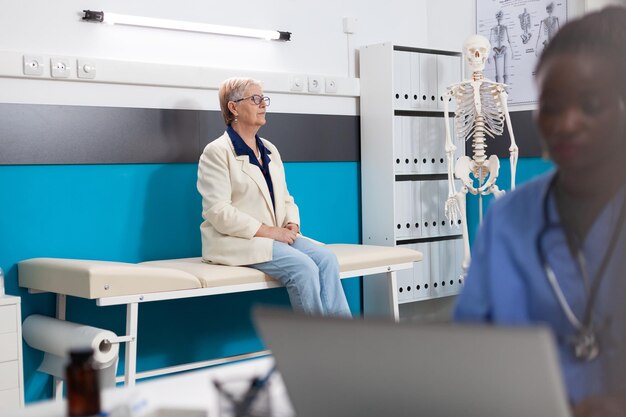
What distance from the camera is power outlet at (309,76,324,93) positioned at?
425cm

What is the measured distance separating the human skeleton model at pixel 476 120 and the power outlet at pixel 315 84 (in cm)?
66

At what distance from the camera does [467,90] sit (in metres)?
4.27

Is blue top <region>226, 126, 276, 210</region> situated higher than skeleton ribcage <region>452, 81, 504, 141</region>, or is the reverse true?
skeleton ribcage <region>452, 81, 504, 141</region>

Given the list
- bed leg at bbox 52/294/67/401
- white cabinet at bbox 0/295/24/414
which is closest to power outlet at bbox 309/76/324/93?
bed leg at bbox 52/294/67/401

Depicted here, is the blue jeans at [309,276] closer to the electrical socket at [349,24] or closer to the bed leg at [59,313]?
the bed leg at [59,313]

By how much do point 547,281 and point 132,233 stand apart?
3033 millimetres

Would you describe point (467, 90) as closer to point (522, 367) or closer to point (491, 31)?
point (491, 31)

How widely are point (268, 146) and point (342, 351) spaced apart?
10.1 ft

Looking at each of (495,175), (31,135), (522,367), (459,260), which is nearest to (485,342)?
(522,367)

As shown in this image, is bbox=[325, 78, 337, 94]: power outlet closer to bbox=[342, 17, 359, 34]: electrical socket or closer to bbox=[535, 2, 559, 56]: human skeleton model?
bbox=[342, 17, 359, 34]: electrical socket

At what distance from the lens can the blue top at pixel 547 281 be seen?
812mm

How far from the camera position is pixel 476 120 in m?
4.21

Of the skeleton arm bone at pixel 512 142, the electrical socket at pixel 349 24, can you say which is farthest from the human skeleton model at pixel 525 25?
the electrical socket at pixel 349 24

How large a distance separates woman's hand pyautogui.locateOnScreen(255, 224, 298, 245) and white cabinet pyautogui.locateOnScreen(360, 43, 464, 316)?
89cm
